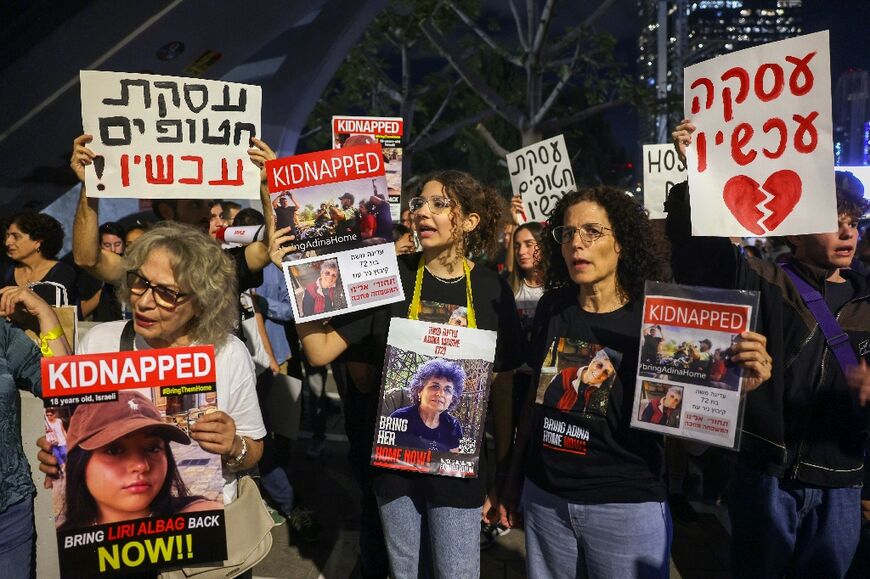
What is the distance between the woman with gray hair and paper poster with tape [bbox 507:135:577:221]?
4.08 metres

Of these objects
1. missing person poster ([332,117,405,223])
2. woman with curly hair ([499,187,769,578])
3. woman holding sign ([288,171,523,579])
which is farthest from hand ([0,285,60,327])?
missing person poster ([332,117,405,223])

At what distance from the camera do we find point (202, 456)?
1.93 metres

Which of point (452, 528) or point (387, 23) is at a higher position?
point (387, 23)

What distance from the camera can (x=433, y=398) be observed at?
2438 millimetres

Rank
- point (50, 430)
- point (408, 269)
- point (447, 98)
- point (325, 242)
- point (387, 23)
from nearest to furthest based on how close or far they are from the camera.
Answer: point (50, 430) → point (325, 242) → point (408, 269) → point (387, 23) → point (447, 98)

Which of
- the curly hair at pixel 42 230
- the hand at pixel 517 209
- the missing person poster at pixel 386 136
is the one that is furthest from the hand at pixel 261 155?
the hand at pixel 517 209

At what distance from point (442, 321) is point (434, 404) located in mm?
328

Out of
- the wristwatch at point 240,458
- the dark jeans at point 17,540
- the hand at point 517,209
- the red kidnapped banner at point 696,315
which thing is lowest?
the dark jeans at point 17,540

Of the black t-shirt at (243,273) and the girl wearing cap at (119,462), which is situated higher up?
the black t-shirt at (243,273)

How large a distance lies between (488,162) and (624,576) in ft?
101

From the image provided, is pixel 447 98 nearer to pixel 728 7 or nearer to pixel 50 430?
pixel 50 430

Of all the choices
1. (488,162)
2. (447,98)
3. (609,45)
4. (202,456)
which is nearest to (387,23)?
(609,45)

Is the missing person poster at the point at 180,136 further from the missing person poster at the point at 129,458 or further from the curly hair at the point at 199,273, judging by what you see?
the missing person poster at the point at 129,458

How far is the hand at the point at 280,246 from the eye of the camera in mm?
2406
